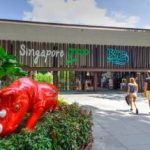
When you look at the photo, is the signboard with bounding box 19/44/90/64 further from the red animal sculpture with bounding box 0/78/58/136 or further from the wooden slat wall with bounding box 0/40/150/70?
the red animal sculpture with bounding box 0/78/58/136

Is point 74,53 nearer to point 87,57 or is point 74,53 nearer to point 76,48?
point 76,48

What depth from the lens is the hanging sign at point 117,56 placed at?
2958 centimetres

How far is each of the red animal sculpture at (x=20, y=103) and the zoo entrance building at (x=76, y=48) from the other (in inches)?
775

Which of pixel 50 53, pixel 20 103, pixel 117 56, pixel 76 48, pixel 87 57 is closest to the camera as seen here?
pixel 20 103

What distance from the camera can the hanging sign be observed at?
2958 cm

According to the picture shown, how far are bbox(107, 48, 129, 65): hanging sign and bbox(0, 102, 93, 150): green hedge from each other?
879 inches

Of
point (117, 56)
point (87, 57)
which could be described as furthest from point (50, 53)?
point (117, 56)

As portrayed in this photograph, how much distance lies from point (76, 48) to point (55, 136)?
23.0 meters

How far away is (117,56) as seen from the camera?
29656 millimetres

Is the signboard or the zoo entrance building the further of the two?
the signboard

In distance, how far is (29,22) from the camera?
2580 centimetres

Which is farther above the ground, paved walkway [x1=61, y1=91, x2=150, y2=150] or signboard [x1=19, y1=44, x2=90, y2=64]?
signboard [x1=19, y1=44, x2=90, y2=64]

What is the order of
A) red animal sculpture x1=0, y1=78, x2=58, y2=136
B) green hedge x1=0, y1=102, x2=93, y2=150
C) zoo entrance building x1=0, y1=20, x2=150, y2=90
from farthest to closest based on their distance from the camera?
zoo entrance building x1=0, y1=20, x2=150, y2=90 < red animal sculpture x1=0, y1=78, x2=58, y2=136 < green hedge x1=0, y1=102, x2=93, y2=150

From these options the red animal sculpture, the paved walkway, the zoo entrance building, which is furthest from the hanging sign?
the red animal sculpture
